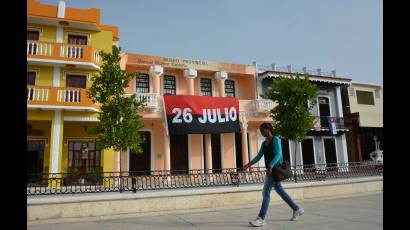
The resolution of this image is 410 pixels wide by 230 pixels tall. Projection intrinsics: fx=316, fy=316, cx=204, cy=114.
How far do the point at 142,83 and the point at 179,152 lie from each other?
5.01 meters

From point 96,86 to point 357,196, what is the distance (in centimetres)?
1061

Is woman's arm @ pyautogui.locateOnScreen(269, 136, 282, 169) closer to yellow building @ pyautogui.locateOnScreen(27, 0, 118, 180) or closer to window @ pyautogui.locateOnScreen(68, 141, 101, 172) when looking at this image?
yellow building @ pyautogui.locateOnScreen(27, 0, 118, 180)

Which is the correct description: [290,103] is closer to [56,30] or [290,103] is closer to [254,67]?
[254,67]

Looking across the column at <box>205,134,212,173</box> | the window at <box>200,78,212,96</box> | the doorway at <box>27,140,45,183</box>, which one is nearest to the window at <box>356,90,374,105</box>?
the window at <box>200,78,212,96</box>

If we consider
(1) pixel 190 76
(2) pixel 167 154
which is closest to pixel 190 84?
(1) pixel 190 76

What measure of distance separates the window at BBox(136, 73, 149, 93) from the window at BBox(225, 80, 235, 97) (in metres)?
5.67

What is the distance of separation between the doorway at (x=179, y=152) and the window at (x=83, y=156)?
4534 mm

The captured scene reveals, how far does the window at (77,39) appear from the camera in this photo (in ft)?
60.0

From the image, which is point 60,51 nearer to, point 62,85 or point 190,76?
point 62,85

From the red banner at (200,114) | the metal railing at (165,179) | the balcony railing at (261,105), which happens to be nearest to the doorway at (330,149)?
the balcony railing at (261,105)

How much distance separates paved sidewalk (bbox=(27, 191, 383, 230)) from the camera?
621 cm
